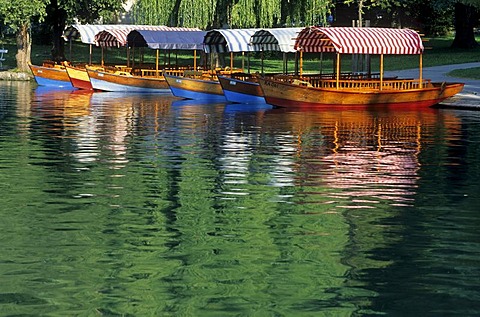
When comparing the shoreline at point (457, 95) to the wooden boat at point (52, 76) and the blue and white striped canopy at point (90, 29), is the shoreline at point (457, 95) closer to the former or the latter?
the wooden boat at point (52, 76)

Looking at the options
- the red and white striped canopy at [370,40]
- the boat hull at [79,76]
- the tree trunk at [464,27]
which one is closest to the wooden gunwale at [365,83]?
the red and white striped canopy at [370,40]

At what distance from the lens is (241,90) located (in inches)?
1959

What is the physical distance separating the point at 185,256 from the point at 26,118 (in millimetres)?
25216

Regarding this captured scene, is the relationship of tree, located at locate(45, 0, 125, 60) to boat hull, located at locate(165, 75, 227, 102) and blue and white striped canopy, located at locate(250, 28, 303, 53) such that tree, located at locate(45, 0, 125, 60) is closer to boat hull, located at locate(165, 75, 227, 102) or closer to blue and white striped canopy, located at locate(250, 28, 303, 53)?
boat hull, located at locate(165, 75, 227, 102)

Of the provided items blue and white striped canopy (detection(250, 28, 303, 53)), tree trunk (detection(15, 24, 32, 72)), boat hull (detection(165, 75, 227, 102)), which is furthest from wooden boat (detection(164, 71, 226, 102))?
tree trunk (detection(15, 24, 32, 72))

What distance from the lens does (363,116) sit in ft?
135

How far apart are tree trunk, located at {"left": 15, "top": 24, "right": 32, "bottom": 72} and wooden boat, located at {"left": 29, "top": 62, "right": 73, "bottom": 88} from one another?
18.6 feet

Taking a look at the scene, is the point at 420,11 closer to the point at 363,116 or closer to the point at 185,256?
the point at 363,116

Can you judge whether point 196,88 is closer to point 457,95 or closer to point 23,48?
point 457,95

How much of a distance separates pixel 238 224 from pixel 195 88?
3723cm

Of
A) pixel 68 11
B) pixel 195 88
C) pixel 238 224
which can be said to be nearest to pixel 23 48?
pixel 68 11

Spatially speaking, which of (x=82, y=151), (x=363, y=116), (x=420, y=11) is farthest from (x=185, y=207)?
(x=420, y=11)

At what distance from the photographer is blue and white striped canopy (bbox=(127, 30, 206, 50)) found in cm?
5697

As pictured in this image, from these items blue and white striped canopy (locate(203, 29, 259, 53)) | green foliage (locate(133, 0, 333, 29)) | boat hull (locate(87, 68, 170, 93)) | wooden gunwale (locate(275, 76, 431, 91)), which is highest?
green foliage (locate(133, 0, 333, 29))
